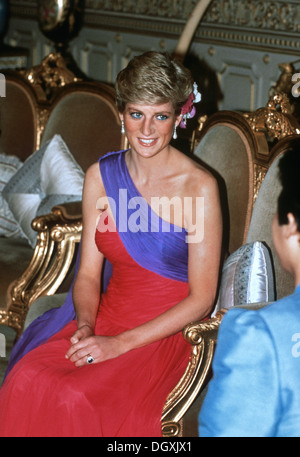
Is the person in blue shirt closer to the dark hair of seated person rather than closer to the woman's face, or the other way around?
the dark hair of seated person

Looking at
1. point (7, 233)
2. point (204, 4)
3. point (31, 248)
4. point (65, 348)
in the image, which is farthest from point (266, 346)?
point (204, 4)

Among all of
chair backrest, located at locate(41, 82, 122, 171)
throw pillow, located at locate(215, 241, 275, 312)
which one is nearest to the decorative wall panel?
chair backrest, located at locate(41, 82, 122, 171)

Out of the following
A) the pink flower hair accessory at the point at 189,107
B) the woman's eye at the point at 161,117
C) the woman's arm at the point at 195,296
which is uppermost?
the pink flower hair accessory at the point at 189,107

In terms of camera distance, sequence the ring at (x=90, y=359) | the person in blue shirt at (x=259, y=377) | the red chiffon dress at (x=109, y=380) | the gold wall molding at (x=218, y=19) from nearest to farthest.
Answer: the person in blue shirt at (x=259, y=377)
the red chiffon dress at (x=109, y=380)
the ring at (x=90, y=359)
the gold wall molding at (x=218, y=19)

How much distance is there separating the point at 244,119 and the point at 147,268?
720mm

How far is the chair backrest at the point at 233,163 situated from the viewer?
8.21 feet

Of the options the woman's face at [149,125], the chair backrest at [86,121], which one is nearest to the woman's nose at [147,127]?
the woman's face at [149,125]

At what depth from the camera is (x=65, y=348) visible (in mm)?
2121

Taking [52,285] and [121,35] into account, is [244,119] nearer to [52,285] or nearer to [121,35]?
[52,285]

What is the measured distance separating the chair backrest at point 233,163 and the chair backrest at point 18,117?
1.22 metres

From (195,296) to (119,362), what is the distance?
30 cm

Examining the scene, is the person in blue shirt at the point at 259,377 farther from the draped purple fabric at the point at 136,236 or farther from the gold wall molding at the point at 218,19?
the gold wall molding at the point at 218,19

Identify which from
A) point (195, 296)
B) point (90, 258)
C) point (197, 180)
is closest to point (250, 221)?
point (197, 180)

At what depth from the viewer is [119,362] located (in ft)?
6.57
